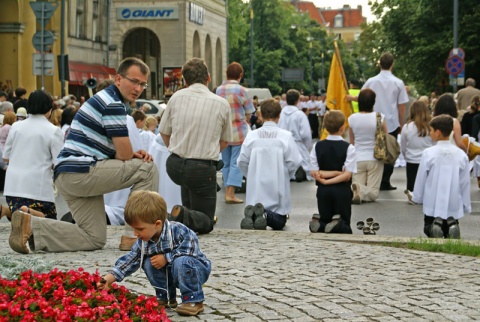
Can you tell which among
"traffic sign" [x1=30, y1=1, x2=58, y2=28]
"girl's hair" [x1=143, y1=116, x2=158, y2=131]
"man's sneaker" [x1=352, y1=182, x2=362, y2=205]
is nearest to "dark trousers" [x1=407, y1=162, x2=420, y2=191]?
"man's sneaker" [x1=352, y1=182, x2=362, y2=205]

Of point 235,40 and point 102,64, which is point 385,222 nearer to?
point 102,64

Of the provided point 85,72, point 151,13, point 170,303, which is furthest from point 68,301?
point 151,13

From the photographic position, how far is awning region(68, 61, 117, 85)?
55.8 m

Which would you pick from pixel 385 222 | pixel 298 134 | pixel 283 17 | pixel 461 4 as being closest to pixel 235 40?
pixel 283 17

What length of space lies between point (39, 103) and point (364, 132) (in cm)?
666

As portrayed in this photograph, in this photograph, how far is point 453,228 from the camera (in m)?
13.0

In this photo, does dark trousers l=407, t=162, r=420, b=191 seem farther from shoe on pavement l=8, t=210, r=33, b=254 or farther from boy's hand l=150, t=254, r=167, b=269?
boy's hand l=150, t=254, r=167, b=269

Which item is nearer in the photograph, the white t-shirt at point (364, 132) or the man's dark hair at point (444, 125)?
the man's dark hair at point (444, 125)

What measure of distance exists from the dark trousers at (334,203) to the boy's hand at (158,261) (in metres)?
5.74

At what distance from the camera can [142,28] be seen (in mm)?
77750

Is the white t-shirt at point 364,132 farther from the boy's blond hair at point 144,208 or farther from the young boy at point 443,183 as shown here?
the boy's blond hair at point 144,208

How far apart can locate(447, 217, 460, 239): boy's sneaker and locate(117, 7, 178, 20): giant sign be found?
2471 inches

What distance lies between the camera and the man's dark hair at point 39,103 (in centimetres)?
1205

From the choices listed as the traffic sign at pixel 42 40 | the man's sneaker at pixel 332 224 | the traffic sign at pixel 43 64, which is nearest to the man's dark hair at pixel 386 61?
the man's sneaker at pixel 332 224
